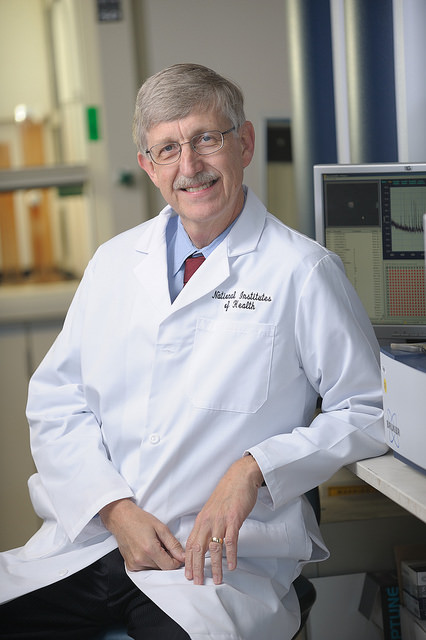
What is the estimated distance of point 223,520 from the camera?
1.25m

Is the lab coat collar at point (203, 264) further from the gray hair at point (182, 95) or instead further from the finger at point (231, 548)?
the finger at point (231, 548)

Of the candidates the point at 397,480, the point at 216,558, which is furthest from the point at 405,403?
the point at 216,558

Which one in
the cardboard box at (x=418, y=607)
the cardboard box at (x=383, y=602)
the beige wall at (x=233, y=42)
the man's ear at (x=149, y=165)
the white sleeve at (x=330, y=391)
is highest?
the beige wall at (x=233, y=42)

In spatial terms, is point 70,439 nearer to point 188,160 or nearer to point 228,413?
point 228,413

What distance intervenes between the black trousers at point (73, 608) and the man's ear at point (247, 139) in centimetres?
79

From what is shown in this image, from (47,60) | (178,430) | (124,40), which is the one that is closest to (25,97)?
(47,60)

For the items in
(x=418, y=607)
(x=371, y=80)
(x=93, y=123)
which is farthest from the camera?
(x=93, y=123)

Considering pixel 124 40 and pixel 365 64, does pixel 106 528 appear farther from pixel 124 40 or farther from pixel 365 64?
pixel 124 40

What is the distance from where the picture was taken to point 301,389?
1409 mm

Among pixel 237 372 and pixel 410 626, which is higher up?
pixel 237 372

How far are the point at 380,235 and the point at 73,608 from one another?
1033 mm

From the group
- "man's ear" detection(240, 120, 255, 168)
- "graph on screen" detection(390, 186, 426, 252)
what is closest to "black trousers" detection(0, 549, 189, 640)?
"man's ear" detection(240, 120, 255, 168)

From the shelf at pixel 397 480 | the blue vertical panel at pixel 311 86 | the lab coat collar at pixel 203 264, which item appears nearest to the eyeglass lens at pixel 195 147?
the lab coat collar at pixel 203 264

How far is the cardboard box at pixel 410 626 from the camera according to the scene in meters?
1.68
